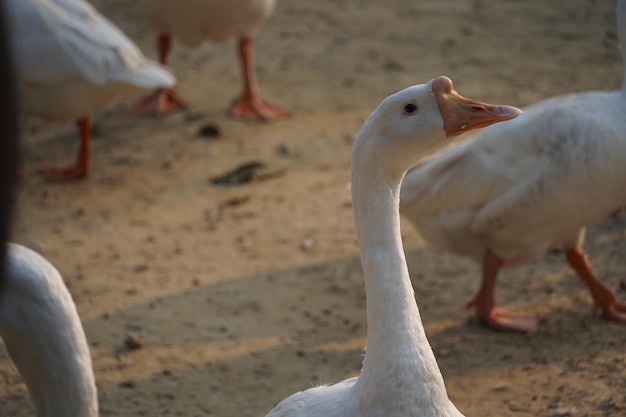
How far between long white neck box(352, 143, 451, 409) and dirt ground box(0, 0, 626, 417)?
5.13ft

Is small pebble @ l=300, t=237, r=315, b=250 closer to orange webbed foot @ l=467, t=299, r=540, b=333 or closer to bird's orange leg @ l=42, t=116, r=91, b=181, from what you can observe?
orange webbed foot @ l=467, t=299, r=540, b=333

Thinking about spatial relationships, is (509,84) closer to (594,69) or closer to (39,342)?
(594,69)

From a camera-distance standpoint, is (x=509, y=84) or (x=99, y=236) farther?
(x=509, y=84)

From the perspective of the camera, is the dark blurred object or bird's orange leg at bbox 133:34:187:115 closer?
the dark blurred object

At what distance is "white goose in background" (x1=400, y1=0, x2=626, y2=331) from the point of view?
4.72 m

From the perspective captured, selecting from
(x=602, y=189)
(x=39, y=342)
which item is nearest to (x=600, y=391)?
(x=602, y=189)

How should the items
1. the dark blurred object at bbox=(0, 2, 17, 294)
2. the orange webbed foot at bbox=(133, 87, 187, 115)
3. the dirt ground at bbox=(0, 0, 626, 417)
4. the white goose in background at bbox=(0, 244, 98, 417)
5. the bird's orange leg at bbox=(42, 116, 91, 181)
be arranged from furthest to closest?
the orange webbed foot at bbox=(133, 87, 187, 115) < the bird's orange leg at bbox=(42, 116, 91, 181) < the dirt ground at bbox=(0, 0, 626, 417) < the white goose in background at bbox=(0, 244, 98, 417) < the dark blurred object at bbox=(0, 2, 17, 294)

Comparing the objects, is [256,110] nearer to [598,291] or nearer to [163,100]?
[163,100]

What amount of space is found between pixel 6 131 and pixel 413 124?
2.11 meters

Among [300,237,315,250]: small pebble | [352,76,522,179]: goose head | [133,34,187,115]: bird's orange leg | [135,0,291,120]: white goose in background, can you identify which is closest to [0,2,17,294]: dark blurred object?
[352,76,522,179]: goose head

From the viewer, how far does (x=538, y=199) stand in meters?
4.83

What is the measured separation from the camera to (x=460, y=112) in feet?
9.62

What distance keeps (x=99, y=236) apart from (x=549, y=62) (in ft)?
15.8

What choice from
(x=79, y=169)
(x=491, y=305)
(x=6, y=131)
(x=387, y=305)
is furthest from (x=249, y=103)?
(x=6, y=131)
